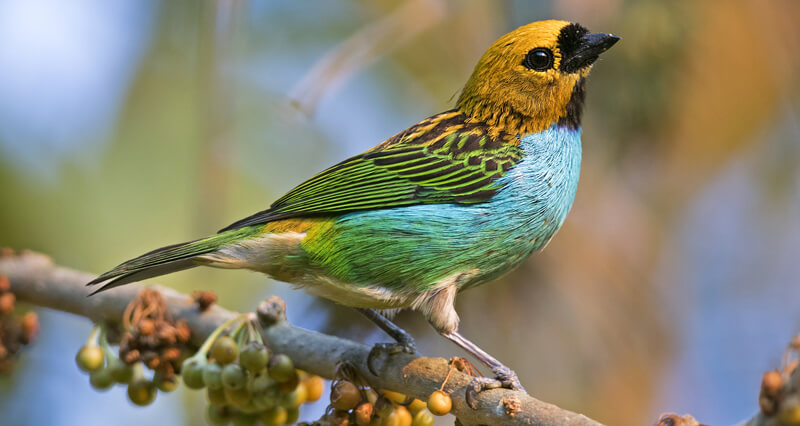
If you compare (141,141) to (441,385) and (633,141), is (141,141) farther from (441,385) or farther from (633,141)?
(441,385)

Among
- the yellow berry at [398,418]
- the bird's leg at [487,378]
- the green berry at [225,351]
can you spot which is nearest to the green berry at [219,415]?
the green berry at [225,351]

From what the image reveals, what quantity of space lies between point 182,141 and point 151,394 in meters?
4.09

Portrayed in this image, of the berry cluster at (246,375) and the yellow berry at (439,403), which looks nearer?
the yellow berry at (439,403)

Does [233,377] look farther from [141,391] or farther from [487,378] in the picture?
[487,378]

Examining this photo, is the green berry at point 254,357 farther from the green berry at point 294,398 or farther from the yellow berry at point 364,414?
the yellow berry at point 364,414

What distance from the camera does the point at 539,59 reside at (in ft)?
11.0

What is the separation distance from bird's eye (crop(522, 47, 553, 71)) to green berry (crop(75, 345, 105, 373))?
222cm

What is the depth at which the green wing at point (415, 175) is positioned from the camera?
3230mm

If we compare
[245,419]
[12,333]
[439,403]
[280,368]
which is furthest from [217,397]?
[12,333]

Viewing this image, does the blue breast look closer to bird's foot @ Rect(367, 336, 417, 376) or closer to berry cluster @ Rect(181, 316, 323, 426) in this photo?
bird's foot @ Rect(367, 336, 417, 376)

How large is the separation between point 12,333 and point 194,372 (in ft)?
3.75

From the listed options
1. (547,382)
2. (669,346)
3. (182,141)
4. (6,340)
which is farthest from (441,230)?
(182,141)

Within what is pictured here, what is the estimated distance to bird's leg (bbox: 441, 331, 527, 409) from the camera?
7.88 feet

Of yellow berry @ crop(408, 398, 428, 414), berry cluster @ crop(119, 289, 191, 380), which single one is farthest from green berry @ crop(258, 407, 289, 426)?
yellow berry @ crop(408, 398, 428, 414)
